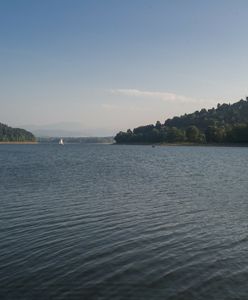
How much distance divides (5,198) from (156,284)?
24317 mm

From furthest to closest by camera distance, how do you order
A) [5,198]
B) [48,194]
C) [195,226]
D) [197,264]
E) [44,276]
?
[48,194], [5,198], [195,226], [197,264], [44,276]

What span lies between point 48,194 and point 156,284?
25535mm

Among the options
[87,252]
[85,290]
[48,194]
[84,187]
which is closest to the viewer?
[85,290]

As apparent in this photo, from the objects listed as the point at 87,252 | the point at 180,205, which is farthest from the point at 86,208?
the point at 87,252

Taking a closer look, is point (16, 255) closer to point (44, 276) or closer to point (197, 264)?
point (44, 276)

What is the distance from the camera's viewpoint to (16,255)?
1991 centimetres

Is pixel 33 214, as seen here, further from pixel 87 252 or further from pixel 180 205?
pixel 180 205

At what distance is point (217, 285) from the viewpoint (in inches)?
647

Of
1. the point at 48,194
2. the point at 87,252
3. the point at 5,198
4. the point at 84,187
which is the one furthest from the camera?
the point at 84,187

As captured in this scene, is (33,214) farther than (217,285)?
Yes

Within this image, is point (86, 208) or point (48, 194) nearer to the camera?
point (86, 208)

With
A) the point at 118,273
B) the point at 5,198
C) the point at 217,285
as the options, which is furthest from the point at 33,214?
the point at 217,285

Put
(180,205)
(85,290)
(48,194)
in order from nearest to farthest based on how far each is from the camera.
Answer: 1. (85,290)
2. (180,205)
3. (48,194)

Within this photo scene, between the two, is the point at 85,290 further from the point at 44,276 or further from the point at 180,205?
the point at 180,205
